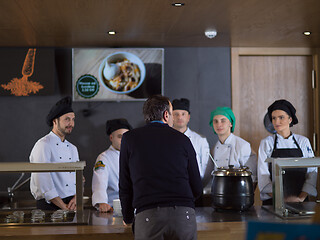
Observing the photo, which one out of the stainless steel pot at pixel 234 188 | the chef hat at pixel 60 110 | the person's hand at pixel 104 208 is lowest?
the person's hand at pixel 104 208

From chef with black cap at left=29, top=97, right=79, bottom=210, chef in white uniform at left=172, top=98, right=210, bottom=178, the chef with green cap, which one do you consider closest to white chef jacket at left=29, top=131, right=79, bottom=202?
chef with black cap at left=29, top=97, right=79, bottom=210

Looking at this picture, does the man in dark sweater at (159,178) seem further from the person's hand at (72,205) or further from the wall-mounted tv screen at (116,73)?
the wall-mounted tv screen at (116,73)

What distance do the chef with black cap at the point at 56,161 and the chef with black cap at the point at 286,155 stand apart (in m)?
1.37

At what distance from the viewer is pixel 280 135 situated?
135 inches

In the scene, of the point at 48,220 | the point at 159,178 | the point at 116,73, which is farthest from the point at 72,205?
the point at 116,73

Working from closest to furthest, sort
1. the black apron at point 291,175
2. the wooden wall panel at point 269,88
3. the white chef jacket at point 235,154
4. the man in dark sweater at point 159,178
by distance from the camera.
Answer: the man in dark sweater at point 159,178 → the black apron at point 291,175 → the white chef jacket at point 235,154 → the wooden wall panel at point 269,88

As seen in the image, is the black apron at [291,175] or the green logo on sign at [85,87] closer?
the black apron at [291,175]

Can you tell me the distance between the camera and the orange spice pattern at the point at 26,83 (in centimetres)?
428

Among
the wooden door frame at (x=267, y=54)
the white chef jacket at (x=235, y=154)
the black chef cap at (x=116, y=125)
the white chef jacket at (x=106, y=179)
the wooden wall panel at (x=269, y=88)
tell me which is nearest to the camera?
the white chef jacket at (x=106, y=179)

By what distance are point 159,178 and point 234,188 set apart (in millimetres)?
732

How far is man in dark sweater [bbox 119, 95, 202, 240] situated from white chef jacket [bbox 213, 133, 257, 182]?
1.55 metres

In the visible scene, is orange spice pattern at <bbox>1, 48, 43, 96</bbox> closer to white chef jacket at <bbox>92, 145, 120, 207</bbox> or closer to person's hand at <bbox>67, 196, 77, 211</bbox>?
white chef jacket at <bbox>92, 145, 120, 207</bbox>

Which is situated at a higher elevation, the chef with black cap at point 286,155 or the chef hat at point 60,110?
the chef hat at point 60,110

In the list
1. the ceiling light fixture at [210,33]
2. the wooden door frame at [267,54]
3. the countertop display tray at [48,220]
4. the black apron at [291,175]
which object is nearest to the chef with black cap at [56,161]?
the countertop display tray at [48,220]
